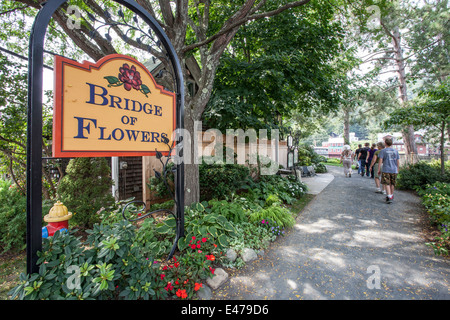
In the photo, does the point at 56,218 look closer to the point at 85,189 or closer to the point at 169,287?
the point at 85,189

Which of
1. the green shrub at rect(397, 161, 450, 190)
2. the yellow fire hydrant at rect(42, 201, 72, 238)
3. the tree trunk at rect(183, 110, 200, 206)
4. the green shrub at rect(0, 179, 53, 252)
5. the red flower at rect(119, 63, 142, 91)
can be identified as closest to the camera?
the red flower at rect(119, 63, 142, 91)

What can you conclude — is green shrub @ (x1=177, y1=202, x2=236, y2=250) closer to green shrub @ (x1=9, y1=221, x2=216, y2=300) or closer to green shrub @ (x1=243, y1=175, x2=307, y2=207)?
green shrub @ (x1=9, y1=221, x2=216, y2=300)

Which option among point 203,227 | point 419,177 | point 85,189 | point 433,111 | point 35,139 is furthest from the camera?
point 419,177

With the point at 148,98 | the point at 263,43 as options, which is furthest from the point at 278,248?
the point at 263,43

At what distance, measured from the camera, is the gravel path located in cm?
234

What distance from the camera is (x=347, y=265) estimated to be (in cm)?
287

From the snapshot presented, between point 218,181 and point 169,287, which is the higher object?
point 218,181

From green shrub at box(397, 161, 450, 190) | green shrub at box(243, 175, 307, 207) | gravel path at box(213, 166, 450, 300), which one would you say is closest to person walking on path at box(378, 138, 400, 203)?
gravel path at box(213, 166, 450, 300)

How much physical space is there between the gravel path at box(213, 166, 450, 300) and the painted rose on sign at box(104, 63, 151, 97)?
250 cm

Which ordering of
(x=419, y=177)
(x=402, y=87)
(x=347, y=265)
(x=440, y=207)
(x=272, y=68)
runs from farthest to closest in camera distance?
1. (x=402, y=87)
2. (x=419, y=177)
3. (x=272, y=68)
4. (x=440, y=207)
5. (x=347, y=265)

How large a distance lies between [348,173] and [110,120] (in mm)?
11335

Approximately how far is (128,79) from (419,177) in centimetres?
927

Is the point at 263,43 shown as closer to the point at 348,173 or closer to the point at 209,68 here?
the point at 209,68

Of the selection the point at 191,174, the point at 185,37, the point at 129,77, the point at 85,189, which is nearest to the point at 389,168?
the point at 191,174
